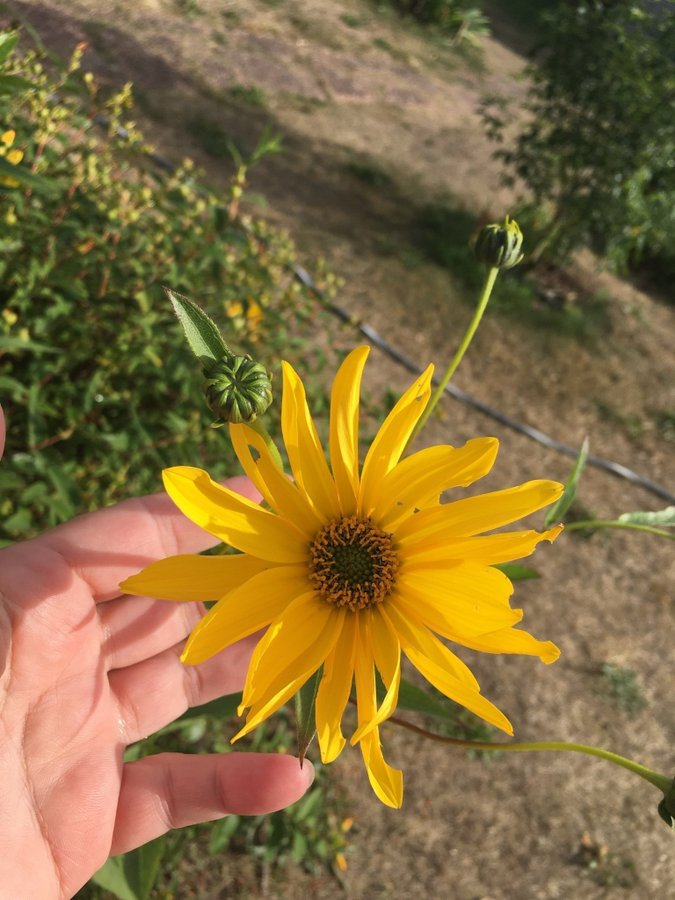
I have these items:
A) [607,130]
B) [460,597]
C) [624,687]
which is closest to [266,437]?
[460,597]

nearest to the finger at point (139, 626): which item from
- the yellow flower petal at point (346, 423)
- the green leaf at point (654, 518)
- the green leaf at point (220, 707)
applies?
the green leaf at point (220, 707)

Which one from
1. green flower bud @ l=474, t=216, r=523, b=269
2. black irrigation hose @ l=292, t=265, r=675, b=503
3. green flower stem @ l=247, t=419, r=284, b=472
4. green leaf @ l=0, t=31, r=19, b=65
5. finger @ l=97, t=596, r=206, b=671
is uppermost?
green flower bud @ l=474, t=216, r=523, b=269

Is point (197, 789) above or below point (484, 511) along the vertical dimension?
below

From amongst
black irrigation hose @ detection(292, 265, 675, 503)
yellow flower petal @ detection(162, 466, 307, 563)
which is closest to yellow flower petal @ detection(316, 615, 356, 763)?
yellow flower petal @ detection(162, 466, 307, 563)

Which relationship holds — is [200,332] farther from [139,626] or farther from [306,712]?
[139,626]

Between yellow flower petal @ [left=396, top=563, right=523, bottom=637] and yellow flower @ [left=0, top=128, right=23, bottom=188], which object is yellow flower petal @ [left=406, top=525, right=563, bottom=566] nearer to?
yellow flower petal @ [left=396, top=563, right=523, bottom=637]

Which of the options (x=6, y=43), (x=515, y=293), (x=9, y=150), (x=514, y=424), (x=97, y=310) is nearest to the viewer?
(x=6, y=43)

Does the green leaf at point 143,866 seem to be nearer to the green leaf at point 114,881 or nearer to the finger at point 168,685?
the green leaf at point 114,881

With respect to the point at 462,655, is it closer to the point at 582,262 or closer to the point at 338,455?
the point at 338,455
